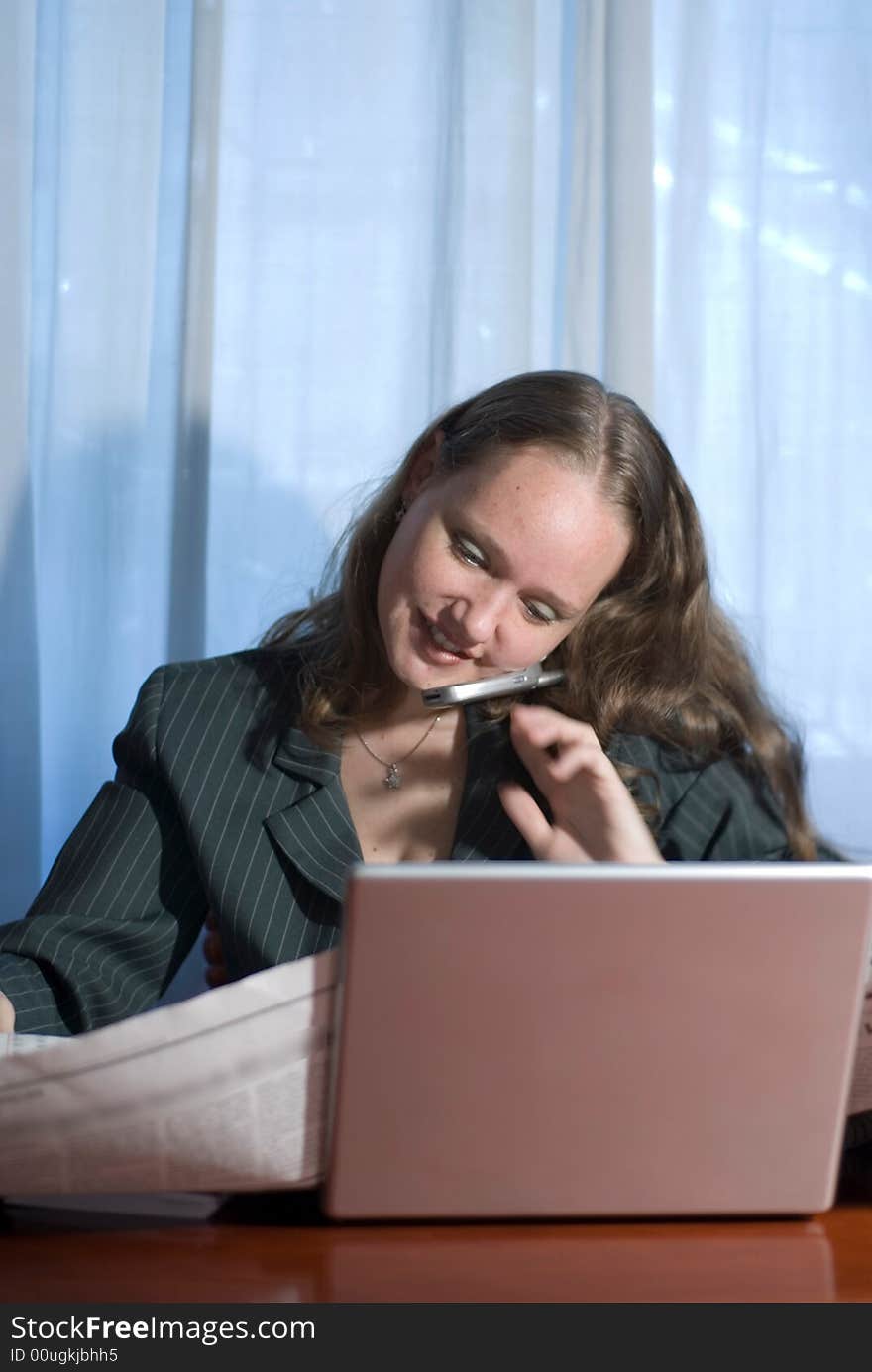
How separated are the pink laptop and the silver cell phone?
2.23 feet

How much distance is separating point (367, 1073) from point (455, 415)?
3.17 feet

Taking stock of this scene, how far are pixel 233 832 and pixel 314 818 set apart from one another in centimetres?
9

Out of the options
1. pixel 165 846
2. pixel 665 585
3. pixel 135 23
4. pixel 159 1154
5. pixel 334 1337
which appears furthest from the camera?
pixel 135 23

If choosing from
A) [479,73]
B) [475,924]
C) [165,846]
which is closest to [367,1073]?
[475,924]

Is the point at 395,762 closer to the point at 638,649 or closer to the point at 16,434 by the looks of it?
the point at 638,649

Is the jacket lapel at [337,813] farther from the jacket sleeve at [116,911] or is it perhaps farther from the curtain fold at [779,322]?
the curtain fold at [779,322]

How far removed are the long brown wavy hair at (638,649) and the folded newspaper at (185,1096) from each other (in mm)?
784

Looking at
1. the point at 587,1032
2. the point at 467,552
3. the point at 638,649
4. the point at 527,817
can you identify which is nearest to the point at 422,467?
the point at 467,552

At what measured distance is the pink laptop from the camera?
25.6 inches

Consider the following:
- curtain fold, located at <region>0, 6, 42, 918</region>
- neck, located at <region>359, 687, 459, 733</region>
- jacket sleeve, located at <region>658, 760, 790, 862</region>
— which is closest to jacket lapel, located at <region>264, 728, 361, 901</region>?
neck, located at <region>359, 687, 459, 733</region>

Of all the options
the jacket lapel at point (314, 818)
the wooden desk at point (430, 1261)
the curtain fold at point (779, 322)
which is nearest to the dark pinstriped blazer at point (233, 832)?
the jacket lapel at point (314, 818)

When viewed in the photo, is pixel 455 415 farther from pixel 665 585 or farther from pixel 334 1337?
pixel 334 1337

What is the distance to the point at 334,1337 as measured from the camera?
23.3 inches

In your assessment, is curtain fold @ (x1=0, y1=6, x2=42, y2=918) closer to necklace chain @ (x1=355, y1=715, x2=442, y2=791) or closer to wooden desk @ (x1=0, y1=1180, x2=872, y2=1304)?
necklace chain @ (x1=355, y1=715, x2=442, y2=791)
